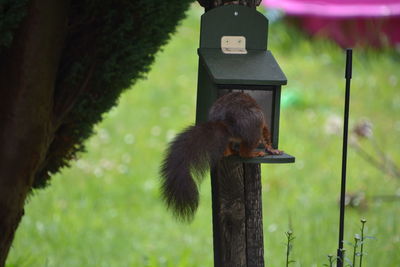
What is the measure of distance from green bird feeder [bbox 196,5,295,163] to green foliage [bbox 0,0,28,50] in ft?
2.22

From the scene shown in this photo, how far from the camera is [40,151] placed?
8.83 feet

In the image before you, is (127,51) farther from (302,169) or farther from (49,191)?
(302,169)

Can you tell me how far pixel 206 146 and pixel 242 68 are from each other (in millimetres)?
391

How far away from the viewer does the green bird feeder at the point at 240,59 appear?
7.57ft

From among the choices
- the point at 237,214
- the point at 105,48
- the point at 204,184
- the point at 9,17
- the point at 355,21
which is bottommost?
the point at 204,184

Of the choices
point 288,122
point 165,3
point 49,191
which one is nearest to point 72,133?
point 165,3

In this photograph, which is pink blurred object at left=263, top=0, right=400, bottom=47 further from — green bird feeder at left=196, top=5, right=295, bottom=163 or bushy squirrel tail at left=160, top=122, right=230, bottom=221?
bushy squirrel tail at left=160, top=122, right=230, bottom=221

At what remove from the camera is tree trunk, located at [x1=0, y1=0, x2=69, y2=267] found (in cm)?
260

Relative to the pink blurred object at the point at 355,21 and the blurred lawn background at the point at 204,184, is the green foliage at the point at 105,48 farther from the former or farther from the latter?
the pink blurred object at the point at 355,21

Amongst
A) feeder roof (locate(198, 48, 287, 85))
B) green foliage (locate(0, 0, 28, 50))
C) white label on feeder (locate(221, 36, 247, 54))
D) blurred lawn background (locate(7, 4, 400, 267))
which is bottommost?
blurred lawn background (locate(7, 4, 400, 267))

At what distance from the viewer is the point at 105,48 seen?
277 cm

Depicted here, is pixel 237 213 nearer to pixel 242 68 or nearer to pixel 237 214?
pixel 237 214

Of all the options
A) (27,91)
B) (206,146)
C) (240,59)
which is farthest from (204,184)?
(206,146)

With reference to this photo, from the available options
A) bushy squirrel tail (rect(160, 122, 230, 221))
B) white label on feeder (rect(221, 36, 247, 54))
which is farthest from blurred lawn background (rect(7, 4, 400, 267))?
bushy squirrel tail (rect(160, 122, 230, 221))
